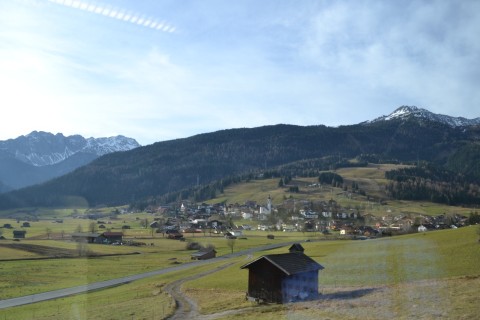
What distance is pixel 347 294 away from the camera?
39625mm

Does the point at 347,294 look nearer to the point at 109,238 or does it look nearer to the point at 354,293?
the point at 354,293

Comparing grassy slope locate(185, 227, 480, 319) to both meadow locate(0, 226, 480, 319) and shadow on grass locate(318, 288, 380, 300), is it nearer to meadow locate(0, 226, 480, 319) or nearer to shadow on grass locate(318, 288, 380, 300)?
meadow locate(0, 226, 480, 319)

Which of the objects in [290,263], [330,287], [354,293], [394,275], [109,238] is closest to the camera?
[354,293]

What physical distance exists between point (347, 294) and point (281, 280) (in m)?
5.79

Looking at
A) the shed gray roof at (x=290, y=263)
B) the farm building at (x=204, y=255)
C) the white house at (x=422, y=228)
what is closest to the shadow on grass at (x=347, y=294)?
the shed gray roof at (x=290, y=263)

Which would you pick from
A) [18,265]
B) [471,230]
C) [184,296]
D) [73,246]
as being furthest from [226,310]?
[73,246]

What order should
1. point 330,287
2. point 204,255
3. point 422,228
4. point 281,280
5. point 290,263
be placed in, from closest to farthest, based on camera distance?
point 281,280 → point 290,263 → point 330,287 → point 204,255 → point 422,228

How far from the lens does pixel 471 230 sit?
229 feet

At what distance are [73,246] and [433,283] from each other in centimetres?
9782

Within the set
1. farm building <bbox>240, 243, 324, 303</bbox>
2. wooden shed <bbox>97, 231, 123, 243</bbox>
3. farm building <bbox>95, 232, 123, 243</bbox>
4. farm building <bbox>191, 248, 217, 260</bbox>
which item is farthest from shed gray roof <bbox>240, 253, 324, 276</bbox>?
wooden shed <bbox>97, 231, 123, 243</bbox>

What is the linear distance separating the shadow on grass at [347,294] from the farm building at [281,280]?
1298 millimetres

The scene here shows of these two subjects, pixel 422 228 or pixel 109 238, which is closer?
pixel 109 238

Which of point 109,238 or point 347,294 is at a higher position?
point 347,294

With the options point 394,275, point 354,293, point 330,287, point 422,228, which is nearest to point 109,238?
point 422,228
